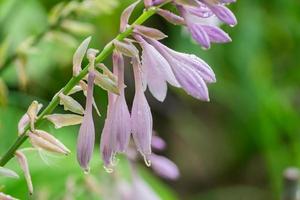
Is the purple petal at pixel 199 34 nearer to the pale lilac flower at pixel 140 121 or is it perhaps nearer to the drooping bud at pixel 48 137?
the pale lilac flower at pixel 140 121

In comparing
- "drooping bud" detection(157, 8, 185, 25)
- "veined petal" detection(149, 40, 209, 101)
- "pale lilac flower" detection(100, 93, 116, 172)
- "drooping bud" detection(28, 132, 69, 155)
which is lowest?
"drooping bud" detection(28, 132, 69, 155)

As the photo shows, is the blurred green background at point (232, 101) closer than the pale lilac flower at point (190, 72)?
No

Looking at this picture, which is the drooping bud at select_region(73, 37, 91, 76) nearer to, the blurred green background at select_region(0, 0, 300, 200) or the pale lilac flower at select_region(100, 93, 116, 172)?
the pale lilac flower at select_region(100, 93, 116, 172)

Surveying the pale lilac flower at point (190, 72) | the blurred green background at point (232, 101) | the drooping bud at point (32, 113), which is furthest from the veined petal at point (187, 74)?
the blurred green background at point (232, 101)

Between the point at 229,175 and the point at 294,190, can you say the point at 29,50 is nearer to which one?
the point at 294,190

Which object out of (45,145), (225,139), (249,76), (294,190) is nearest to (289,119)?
(249,76)

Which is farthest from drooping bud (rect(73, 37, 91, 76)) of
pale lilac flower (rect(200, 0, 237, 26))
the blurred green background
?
the blurred green background

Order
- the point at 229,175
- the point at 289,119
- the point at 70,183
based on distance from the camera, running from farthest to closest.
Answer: the point at 229,175, the point at 289,119, the point at 70,183
